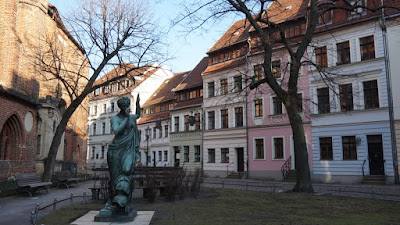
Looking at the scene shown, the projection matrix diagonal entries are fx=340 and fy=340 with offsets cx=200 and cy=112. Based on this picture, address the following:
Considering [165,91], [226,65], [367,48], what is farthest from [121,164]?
[165,91]

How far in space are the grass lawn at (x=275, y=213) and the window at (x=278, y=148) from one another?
16442 millimetres

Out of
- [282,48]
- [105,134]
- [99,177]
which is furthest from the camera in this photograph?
[105,134]

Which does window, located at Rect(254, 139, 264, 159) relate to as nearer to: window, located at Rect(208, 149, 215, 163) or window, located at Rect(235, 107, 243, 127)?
window, located at Rect(235, 107, 243, 127)

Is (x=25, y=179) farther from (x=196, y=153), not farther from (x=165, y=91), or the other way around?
(x=165, y=91)

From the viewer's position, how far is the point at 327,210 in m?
9.22

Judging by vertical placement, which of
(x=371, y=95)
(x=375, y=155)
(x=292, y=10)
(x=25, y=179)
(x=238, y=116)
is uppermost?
(x=292, y=10)

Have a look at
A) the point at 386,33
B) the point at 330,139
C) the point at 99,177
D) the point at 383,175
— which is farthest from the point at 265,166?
the point at 99,177

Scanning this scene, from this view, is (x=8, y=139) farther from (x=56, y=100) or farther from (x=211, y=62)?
(x=211, y=62)

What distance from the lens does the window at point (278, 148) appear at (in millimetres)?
27773

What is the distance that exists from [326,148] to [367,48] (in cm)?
752

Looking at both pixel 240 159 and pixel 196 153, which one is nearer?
pixel 240 159

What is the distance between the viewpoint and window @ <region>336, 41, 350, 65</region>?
2441cm

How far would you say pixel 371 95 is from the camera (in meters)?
22.9

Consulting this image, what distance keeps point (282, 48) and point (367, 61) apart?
7.00 metres
